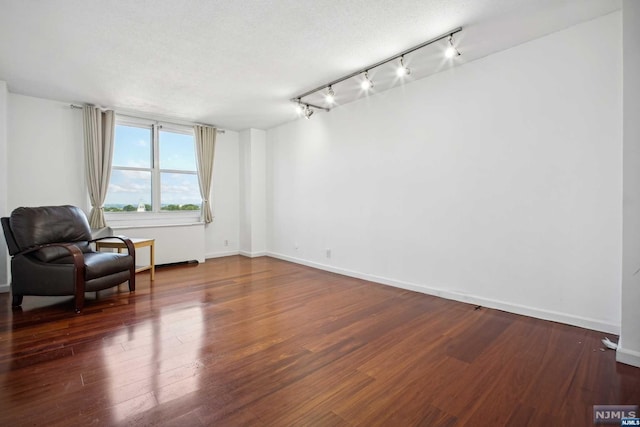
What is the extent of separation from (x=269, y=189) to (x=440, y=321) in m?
4.32

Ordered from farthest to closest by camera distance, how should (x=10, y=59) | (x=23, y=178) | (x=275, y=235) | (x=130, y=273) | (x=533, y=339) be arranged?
(x=275, y=235), (x=23, y=178), (x=130, y=273), (x=10, y=59), (x=533, y=339)

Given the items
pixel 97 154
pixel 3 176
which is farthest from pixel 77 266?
pixel 97 154

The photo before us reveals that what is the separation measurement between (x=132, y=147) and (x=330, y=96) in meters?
3.63

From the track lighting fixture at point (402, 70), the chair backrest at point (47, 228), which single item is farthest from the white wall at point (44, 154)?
the track lighting fixture at point (402, 70)

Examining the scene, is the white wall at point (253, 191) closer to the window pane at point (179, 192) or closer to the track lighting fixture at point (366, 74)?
the window pane at point (179, 192)

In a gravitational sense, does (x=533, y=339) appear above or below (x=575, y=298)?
below

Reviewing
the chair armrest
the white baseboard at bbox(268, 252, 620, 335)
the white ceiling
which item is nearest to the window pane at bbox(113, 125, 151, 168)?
the white ceiling

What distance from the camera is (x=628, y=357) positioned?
1966 millimetres

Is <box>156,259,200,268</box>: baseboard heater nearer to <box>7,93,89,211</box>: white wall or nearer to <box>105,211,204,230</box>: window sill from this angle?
<box>105,211,204,230</box>: window sill

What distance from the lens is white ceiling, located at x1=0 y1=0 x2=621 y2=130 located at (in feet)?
7.41

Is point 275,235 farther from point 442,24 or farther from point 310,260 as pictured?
point 442,24

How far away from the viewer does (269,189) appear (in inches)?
241

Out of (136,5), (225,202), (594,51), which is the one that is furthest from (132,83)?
(594,51)

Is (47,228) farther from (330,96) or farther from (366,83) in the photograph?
(366,83)
